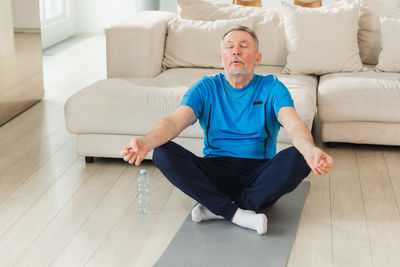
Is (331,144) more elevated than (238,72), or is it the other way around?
(238,72)

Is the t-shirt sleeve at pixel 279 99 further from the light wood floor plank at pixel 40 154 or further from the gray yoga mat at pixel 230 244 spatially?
the light wood floor plank at pixel 40 154

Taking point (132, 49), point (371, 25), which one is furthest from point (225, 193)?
point (371, 25)

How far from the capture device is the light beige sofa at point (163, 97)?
3.43 metres

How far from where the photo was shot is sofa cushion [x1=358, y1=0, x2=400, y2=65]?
167 inches

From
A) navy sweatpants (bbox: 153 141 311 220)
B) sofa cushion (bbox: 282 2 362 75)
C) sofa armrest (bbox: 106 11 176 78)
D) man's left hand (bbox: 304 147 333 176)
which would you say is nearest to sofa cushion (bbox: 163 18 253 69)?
sofa armrest (bbox: 106 11 176 78)

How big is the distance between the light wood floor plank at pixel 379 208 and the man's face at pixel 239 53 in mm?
910

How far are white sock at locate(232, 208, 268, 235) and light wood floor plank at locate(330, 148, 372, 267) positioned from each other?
31cm

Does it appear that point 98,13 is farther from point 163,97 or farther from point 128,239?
point 128,239

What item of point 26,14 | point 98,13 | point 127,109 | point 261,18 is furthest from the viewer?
point 98,13

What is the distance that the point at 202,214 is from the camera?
9.21 feet

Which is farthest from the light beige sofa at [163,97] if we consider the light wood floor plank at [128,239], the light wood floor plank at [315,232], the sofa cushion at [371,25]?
the light wood floor plank at [128,239]

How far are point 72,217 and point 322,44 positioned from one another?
2.08 metres

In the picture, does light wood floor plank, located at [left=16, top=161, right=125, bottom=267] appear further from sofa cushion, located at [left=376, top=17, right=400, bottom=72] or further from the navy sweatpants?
sofa cushion, located at [left=376, top=17, right=400, bottom=72]

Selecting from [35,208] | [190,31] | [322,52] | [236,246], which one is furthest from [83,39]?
[236,246]
